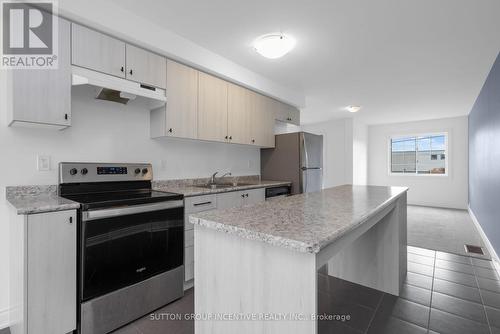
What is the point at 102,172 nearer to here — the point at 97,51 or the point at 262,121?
the point at 97,51

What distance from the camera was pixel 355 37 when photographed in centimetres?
246

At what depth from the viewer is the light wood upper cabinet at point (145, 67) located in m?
2.15

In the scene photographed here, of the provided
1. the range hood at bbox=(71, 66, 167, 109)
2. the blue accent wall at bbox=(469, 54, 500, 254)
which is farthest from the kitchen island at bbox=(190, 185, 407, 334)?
the blue accent wall at bbox=(469, 54, 500, 254)

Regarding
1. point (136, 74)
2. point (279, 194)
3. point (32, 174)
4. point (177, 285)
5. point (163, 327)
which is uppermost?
point (136, 74)

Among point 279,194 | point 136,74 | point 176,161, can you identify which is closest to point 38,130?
point 136,74

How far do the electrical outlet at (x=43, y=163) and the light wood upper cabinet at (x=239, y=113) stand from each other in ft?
5.94

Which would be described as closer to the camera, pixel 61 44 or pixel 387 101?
pixel 61 44

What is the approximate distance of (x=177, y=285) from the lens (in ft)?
7.08

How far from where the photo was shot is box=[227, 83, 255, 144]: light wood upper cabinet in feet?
10.3

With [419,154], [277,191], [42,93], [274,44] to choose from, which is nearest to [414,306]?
[277,191]

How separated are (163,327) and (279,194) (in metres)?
2.18

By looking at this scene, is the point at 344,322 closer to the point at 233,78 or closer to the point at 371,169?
the point at 233,78

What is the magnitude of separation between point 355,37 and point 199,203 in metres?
2.27

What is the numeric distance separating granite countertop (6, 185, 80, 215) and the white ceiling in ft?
5.26
